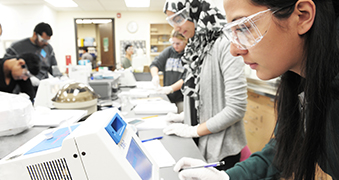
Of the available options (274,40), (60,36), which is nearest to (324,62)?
(274,40)

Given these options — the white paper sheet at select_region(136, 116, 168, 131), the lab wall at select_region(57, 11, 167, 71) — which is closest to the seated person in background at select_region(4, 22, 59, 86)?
the white paper sheet at select_region(136, 116, 168, 131)

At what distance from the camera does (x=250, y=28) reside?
0.60m

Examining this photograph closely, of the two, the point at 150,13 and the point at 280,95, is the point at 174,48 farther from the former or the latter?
the point at 150,13

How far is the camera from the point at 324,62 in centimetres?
50

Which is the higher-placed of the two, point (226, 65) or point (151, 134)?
point (226, 65)

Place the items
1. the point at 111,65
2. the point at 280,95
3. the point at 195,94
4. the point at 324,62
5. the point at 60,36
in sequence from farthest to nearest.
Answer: the point at 111,65 → the point at 60,36 → the point at 195,94 → the point at 280,95 → the point at 324,62

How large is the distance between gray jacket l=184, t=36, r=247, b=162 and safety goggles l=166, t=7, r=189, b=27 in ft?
1.03

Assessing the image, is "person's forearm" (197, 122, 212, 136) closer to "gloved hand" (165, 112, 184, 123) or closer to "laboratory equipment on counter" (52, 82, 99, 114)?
"gloved hand" (165, 112, 184, 123)

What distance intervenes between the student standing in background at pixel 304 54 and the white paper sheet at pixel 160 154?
0.46 meters

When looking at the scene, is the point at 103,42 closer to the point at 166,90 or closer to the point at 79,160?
the point at 166,90

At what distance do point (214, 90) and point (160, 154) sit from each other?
53cm

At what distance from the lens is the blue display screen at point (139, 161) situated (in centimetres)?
50

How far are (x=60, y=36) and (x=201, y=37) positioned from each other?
7.35 m

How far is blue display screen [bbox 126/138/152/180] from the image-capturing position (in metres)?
0.50
